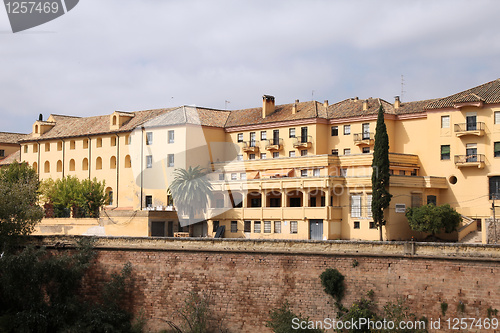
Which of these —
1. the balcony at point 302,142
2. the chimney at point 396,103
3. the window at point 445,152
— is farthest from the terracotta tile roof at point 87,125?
the window at point 445,152

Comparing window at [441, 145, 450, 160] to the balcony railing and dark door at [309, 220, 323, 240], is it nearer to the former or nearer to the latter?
dark door at [309, 220, 323, 240]

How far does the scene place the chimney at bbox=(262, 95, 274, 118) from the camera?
63.3 m

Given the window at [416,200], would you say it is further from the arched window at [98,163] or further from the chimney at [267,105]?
the arched window at [98,163]

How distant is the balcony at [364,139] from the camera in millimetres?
56344

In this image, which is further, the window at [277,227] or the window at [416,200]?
the window at [277,227]

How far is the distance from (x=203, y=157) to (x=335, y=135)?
12.4m

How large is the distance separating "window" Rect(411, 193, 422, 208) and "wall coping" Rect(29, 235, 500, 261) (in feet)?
59.6

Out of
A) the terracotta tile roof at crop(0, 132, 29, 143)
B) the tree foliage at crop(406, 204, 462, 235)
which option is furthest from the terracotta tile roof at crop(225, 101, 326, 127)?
the terracotta tile roof at crop(0, 132, 29, 143)

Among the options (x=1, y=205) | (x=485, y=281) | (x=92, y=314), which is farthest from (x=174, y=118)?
(x=485, y=281)

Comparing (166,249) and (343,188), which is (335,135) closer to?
(343,188)

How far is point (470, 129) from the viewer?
50531mm

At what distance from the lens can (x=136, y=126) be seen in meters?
65.9

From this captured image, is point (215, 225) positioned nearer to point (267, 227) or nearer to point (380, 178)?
point (267, 227)

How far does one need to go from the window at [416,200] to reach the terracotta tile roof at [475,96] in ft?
23.5
